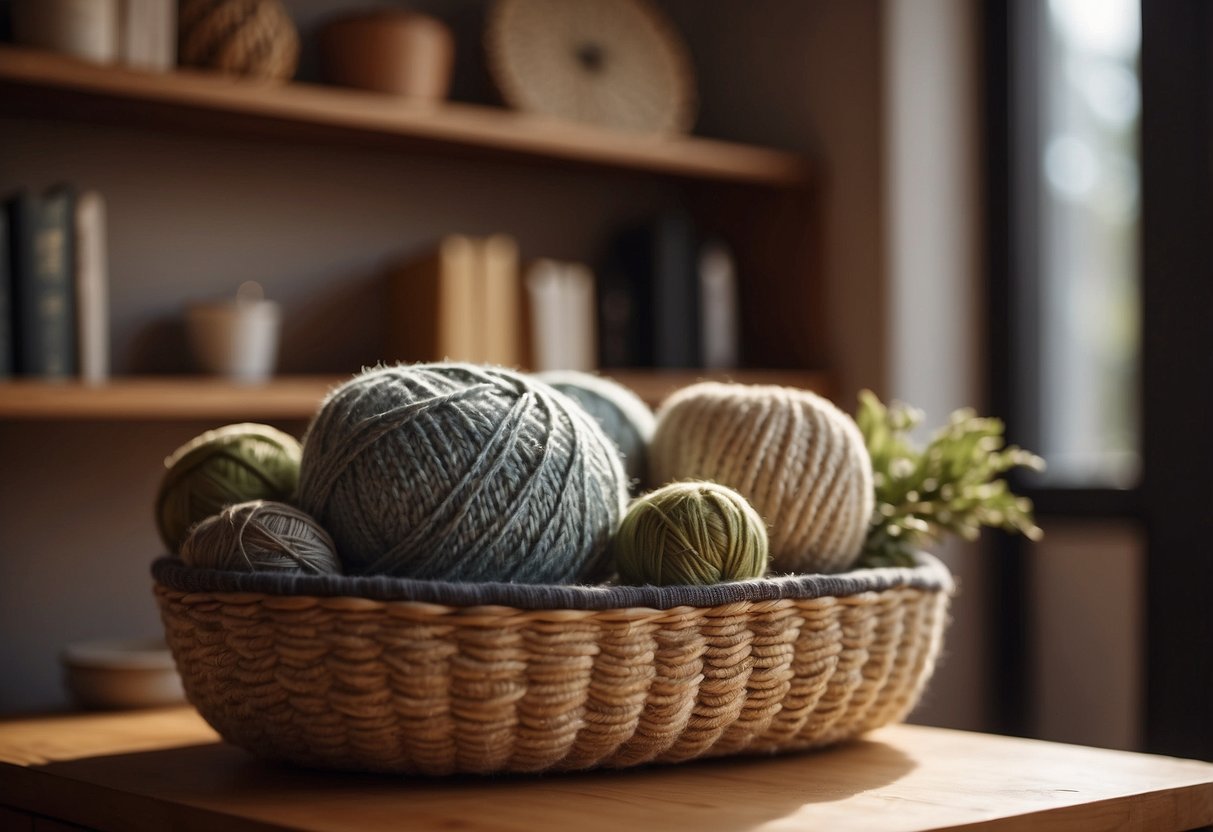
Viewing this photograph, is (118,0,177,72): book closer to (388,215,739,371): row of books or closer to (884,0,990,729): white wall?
(388,215,739,371): row of books

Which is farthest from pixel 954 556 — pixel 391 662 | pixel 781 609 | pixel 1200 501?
pixel 391 662

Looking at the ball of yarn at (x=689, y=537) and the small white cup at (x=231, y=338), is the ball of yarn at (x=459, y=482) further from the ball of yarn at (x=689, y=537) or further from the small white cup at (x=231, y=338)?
the small white cup at (x=231, y=338)

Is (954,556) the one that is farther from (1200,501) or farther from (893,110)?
(893,110)

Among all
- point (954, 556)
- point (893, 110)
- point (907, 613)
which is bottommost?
point (954, 556)

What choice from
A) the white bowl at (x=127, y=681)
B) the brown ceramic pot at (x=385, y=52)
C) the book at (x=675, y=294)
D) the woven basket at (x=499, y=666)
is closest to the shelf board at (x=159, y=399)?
the white bowl at (x=127, y=681)

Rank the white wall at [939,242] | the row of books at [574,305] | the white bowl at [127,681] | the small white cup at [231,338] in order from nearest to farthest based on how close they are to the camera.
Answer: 1. the white bowl at [127,681]
2. the small white cup at [231,338]
3. the row of books at [574,305]
4. the white wall at [939,242]

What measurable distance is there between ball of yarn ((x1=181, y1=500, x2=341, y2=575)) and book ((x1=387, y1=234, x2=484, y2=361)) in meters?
0.85

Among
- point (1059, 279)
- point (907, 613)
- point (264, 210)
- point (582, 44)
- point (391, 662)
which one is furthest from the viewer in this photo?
point (1059, 279)

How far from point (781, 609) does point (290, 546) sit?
26 cm

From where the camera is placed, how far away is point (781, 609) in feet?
2.43

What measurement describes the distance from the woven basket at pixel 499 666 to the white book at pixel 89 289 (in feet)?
2.21

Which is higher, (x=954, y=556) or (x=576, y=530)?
(x=576, y=530)

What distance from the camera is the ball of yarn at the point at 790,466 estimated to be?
0.79 meters

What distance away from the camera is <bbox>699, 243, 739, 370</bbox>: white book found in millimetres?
1853
